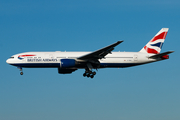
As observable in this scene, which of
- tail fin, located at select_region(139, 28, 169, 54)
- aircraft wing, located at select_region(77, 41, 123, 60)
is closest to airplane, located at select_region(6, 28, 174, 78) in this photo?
aircraft wing, located at select_region(77, 41, 123, 60)

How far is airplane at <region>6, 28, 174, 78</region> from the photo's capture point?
43844 mm

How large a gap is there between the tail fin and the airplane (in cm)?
142

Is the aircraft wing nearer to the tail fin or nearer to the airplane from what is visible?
the airplane

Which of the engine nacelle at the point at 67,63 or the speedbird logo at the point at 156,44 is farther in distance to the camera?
the speedbird logo at the point at 156,44

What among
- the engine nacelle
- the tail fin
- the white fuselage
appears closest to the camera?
the engine nacelle

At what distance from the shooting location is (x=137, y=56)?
47.8m

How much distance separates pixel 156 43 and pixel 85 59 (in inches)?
515

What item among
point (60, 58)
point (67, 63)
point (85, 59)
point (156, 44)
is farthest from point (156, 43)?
point (60, 58)

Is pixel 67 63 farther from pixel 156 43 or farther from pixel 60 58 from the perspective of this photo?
pixel 156 43

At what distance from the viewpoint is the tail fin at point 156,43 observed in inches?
1976

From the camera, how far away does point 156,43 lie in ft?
167

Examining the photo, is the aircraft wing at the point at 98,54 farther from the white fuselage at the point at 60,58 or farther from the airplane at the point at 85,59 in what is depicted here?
the white fuselage at the point at 60,58

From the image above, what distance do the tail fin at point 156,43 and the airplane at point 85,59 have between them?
1422mm

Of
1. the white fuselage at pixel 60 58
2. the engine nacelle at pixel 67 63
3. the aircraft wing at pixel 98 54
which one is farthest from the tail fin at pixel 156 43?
the engine nacelle at pixel 67 63
